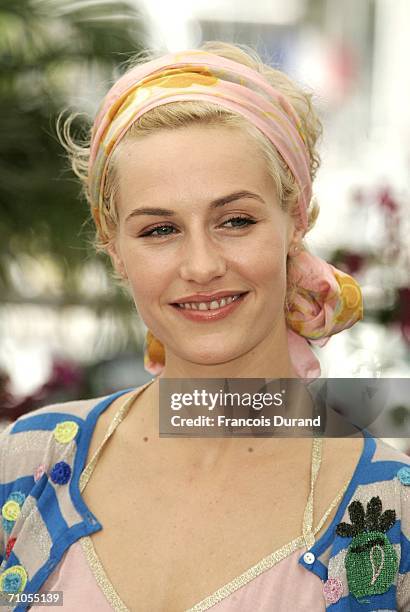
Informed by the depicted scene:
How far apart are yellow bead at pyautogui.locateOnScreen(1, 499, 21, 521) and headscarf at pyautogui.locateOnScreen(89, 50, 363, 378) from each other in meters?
0.47

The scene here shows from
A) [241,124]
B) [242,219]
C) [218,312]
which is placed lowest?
[218,312]

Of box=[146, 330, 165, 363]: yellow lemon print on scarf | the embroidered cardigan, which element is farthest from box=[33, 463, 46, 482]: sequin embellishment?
box=[146, 330, 165, 363]: yellow lemon print on scarf

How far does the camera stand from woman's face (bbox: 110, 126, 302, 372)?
4.17 feet

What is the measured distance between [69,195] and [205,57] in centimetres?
165

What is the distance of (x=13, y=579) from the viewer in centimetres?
139

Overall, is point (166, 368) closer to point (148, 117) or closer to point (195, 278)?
point (195, 278)

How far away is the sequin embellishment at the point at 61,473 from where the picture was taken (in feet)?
4.75

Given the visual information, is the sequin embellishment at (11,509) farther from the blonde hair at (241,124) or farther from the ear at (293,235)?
the ear at (293,235)

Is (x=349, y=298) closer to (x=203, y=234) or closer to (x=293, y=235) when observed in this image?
(x=293, y=235)

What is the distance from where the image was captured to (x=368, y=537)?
1285 millimetres

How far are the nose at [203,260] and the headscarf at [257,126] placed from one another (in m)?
0.19

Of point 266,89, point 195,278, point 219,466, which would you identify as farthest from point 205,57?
point 219,466

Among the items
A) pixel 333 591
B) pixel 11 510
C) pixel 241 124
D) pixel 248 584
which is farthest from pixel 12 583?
pixel 241 124

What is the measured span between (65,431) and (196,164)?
1.73ft
